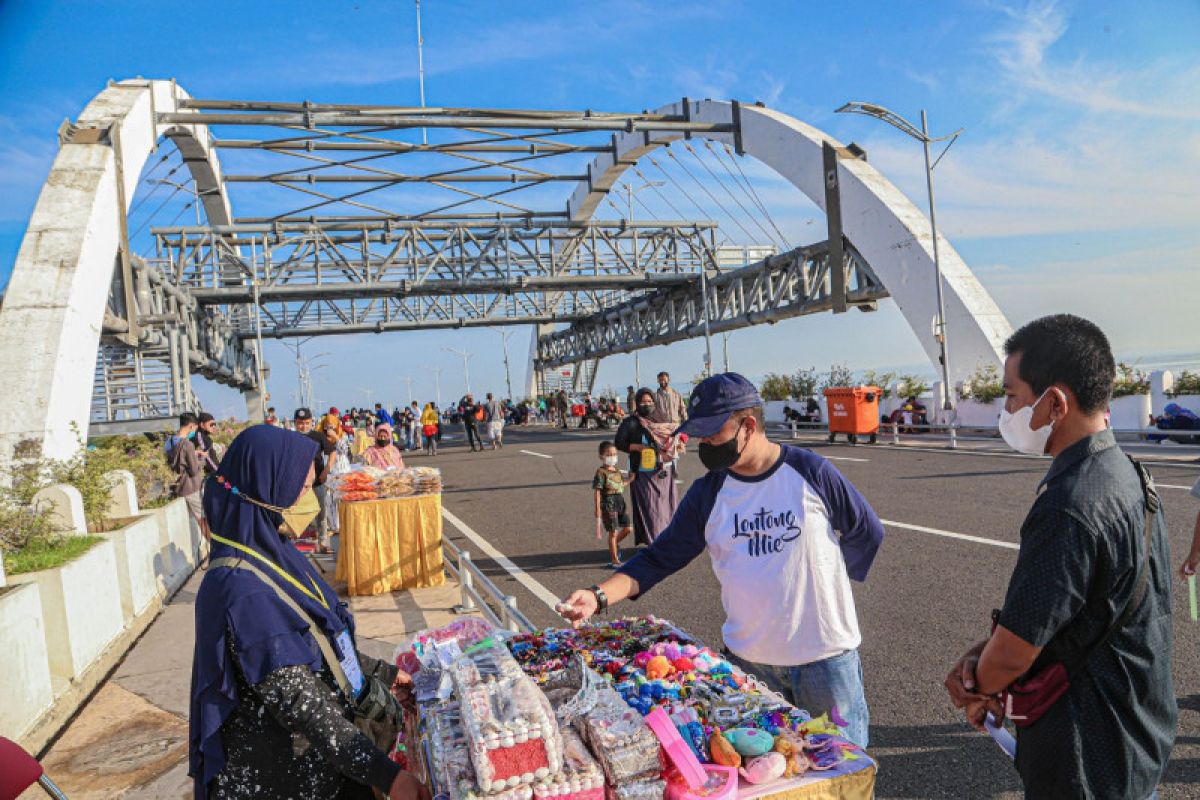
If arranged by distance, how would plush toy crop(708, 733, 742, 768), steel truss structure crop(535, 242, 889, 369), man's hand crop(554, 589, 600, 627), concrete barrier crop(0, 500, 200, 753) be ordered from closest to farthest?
1. plush toy crop(708, 733, 742, 768)
2. man's hand crop(554, 589, 600, 627)
3. concrete barrier crop(0, 500, 200, 753)
4. steel truss structure crop(535, 242, 889, 369)

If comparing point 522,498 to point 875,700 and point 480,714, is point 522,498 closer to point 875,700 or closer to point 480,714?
point 875,700

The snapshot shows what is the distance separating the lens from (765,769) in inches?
90.0

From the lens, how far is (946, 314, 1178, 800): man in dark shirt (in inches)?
79.1

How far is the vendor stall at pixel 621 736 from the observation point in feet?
7.33

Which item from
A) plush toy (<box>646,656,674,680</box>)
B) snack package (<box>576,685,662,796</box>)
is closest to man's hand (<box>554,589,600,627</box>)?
plush toy (<box>646,656,674,680</box>)

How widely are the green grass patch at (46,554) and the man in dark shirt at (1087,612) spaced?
661 centimetres

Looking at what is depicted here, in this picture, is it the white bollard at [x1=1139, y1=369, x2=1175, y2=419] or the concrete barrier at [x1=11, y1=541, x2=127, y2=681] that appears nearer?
the concrete barrier at [x1=11, y1=541, x2=127, y2=681]

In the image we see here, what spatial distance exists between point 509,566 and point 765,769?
764 centimetres

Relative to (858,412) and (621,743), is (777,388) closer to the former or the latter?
(858,412)

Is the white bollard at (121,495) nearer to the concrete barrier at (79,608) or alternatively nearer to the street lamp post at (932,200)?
the concrete barrier at (79,608)

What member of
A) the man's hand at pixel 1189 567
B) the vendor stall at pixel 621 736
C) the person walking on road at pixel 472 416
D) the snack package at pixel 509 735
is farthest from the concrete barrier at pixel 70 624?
the person walking on road at pixel 472 416

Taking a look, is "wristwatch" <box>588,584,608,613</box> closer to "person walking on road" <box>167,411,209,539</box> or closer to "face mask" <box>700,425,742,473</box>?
"face mask" <box>700,425,742,473</box>

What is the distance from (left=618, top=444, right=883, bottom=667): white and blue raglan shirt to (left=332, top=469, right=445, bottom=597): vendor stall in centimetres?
646

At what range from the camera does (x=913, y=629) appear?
625cm
